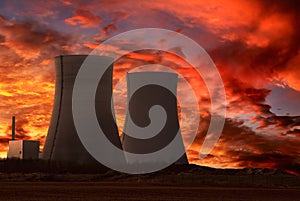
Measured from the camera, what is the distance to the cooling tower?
1078 inches

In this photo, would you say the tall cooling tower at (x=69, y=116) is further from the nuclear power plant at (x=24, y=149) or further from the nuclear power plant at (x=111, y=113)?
the nuclear power plant at (x=24, y=149)

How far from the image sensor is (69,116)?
26344 mm

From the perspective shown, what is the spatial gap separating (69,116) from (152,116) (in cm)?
450

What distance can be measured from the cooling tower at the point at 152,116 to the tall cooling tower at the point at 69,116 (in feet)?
4.01

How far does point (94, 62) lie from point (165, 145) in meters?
6.15

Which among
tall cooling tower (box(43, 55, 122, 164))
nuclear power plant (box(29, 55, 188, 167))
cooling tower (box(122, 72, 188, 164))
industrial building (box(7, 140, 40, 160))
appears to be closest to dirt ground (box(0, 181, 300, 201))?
tall cooling tower (box(43, 55, 122, 164))

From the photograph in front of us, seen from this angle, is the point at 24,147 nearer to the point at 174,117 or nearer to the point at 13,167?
the point at 13,167

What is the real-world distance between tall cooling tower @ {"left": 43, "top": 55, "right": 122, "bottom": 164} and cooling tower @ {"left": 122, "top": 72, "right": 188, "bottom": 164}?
1.22 metres

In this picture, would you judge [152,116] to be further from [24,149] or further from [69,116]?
[24,149]

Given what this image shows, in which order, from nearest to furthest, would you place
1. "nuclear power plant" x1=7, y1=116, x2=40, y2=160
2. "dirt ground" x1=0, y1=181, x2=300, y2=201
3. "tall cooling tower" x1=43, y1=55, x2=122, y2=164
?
"dirt ground" x1=0, y1=181, x2=300, y2=201
"tall cooling tower" x1=43, y1=55, x2=122, y2=164
"nuclear power plant" x1=7, y1=116, x2=40, y2=160

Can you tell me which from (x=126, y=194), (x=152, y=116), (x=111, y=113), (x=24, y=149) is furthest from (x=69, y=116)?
(x=126, y=194)

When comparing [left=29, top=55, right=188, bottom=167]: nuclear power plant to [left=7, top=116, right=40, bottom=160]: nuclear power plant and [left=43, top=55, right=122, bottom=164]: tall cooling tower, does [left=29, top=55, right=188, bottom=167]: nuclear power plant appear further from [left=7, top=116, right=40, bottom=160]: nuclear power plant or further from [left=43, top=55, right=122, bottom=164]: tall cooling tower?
[left=7, top=116, right=40, bottom=160]: nuclear power plant

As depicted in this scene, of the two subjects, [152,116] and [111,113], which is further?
[111,113]

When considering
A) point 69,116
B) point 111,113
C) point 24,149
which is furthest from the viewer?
point 24,149
